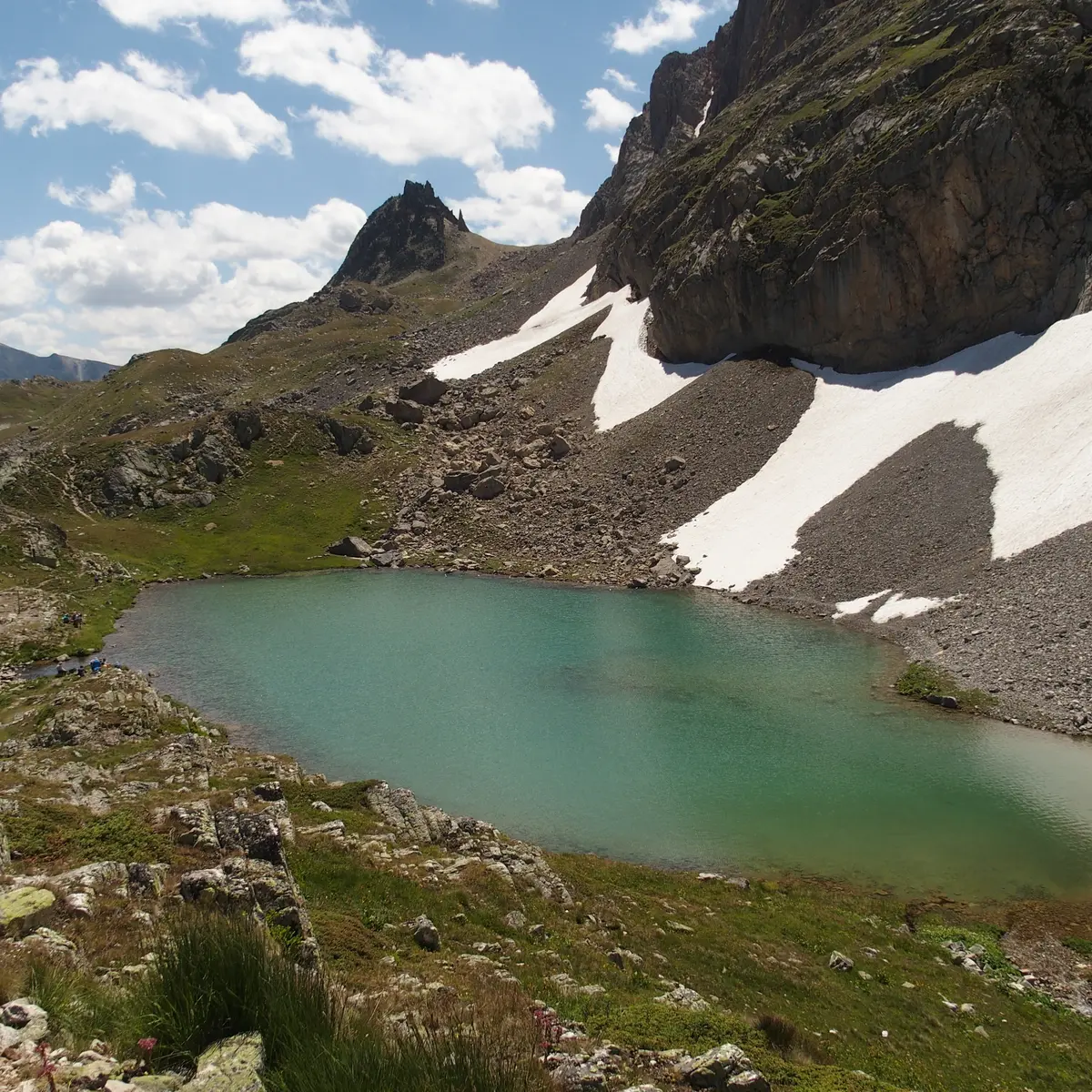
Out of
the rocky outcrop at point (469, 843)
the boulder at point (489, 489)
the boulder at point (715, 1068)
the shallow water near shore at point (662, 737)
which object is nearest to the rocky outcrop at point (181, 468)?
the boulder at point (489, 489)

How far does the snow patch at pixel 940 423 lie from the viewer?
170ft

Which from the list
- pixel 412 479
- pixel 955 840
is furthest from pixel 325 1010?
pixel 412 479

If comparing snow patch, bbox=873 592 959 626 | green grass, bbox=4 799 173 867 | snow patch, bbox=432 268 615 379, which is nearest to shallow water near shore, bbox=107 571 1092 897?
snow patch, bbox=873 592 959 626

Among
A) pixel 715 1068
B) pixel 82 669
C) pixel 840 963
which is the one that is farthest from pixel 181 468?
pixel 715 1068

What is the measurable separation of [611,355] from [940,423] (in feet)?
165

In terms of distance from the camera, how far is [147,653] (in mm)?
51406

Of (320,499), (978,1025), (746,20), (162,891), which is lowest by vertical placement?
(978,1025)

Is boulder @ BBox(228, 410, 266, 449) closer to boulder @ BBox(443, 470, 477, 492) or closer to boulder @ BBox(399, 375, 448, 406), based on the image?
boulder @ BBox(399, 375, 448, 406)

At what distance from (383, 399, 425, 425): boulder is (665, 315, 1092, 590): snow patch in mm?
51461

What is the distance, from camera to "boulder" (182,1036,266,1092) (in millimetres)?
6133

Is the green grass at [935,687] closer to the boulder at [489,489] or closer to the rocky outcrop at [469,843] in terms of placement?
the rocky outcrop at [469,843]

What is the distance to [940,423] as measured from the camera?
6712cm

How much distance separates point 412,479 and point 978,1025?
85876 millimetres

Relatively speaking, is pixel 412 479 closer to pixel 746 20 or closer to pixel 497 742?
pixel 497 742
